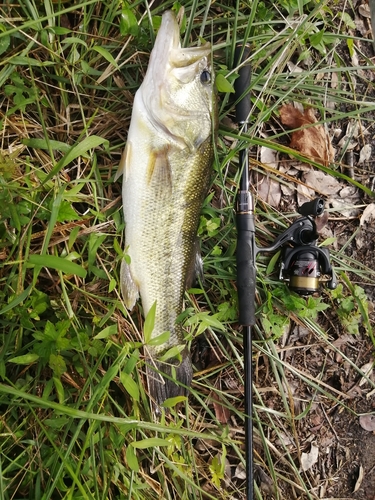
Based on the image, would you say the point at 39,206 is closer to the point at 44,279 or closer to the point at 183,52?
the point at 44,279

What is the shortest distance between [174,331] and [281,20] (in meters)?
1.98

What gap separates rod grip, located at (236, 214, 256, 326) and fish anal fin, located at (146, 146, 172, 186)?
0.51m

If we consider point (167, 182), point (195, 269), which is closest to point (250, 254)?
point (195, 269)

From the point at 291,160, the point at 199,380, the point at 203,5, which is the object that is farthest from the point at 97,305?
the point at 203,5

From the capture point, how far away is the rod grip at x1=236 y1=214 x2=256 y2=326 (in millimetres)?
2553

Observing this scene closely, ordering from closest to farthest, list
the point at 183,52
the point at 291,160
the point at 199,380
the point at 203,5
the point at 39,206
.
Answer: the point at 39,206 < the point at 183,52 < the point at 203,5 < the point at 199,380 < the point at 291,160

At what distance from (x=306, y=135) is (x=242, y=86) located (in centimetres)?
68

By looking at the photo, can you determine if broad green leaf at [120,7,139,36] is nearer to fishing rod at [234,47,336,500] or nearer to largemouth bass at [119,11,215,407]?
largemouth bass at [119,11,215,407]

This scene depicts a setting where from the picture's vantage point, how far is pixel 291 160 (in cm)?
300

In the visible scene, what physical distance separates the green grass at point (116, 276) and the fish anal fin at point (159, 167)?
278 millimetres

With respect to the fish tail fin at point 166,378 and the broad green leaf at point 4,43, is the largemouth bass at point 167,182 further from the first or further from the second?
the broad green leaf at point 4,43

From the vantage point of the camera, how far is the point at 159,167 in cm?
232

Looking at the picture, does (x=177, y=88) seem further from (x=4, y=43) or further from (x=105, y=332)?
(x=105, y=332)

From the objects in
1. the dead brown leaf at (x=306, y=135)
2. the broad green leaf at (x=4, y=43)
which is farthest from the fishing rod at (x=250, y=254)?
the broad green leaf at (x=4, y=43)
